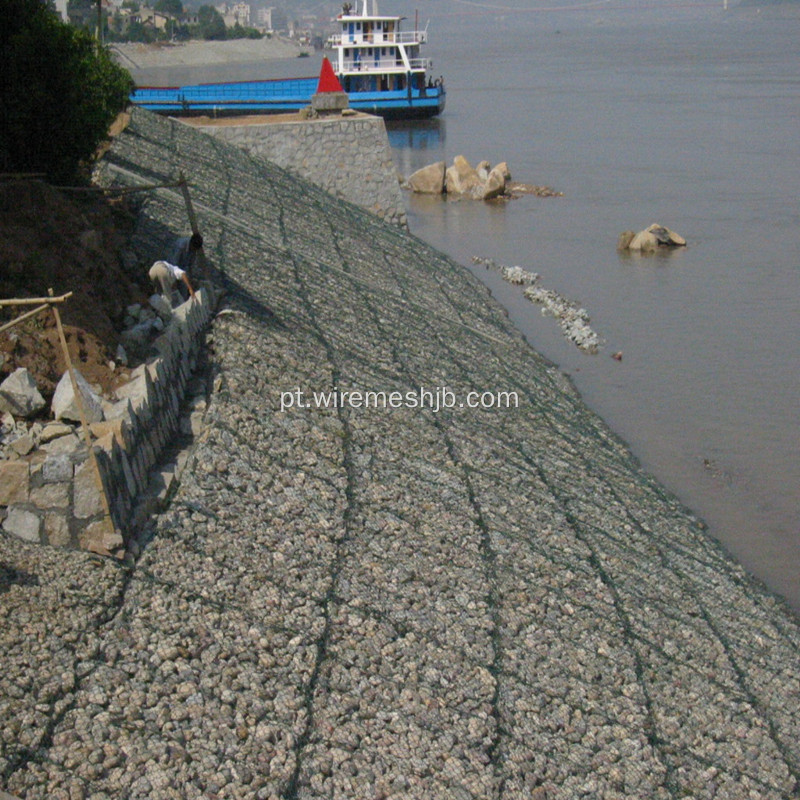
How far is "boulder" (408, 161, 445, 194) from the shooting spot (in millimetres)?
29984

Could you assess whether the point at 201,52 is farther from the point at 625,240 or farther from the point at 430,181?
the point at 625,240

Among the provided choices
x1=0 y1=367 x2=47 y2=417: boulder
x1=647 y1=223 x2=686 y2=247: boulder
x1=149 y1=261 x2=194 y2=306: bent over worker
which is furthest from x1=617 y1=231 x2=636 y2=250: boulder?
x1=0 y1=367 x2=47 y2=417: boulder

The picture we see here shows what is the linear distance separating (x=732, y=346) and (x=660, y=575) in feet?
31.3

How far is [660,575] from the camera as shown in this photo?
8.07 meters

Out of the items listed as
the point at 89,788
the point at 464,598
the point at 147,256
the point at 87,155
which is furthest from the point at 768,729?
the point at 87,155

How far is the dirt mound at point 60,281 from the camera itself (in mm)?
6629

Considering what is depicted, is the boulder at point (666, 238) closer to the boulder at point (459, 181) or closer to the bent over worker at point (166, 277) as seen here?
the boulder at point (459, 181)

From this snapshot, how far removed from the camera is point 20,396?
6.18 metres

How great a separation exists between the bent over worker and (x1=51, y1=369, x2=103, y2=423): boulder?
210 centimetres

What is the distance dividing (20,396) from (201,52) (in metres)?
121

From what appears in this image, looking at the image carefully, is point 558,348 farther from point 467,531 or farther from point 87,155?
point 467,531

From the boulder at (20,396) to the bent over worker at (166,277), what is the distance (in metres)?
2.18

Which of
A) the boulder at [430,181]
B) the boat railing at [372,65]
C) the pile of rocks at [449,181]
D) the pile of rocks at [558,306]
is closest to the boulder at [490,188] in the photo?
the pile of rocks at [449,181]

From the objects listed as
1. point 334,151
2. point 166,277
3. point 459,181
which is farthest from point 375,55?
point 166,277
